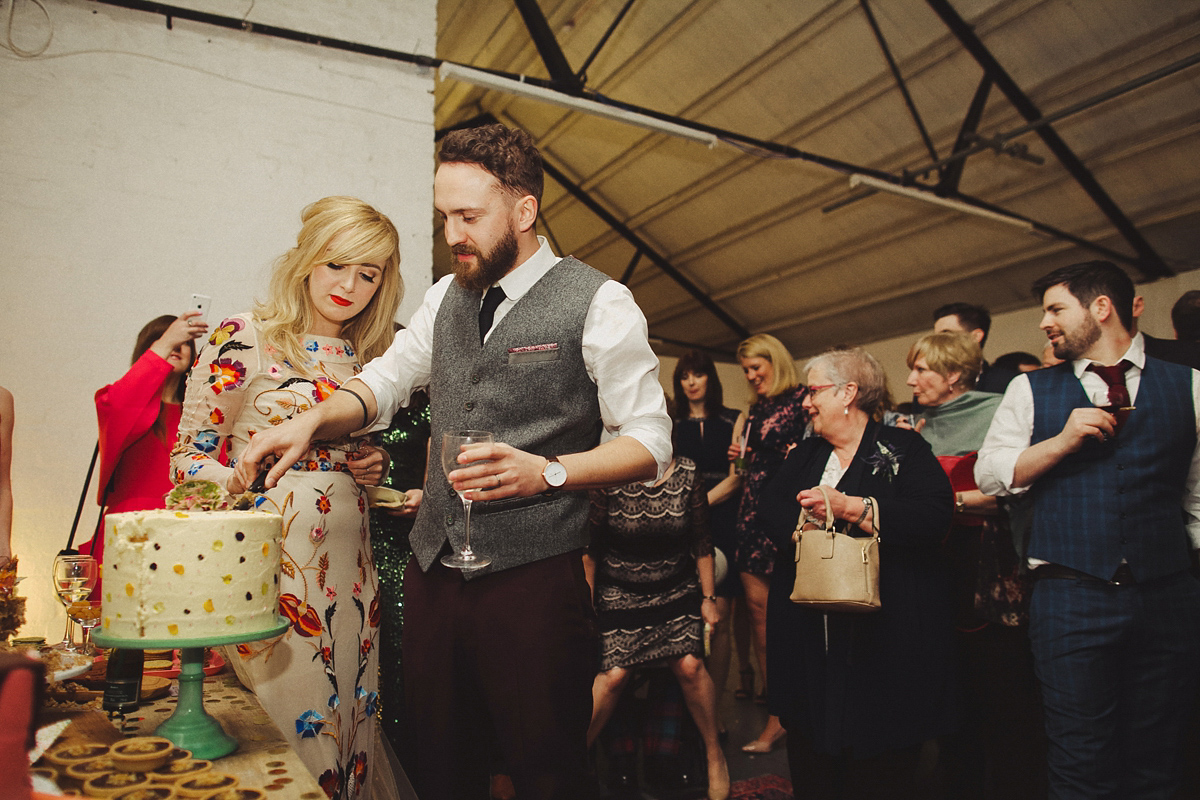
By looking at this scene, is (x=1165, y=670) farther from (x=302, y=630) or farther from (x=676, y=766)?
(x=302, y=630)

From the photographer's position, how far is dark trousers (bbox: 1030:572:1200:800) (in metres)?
2.19

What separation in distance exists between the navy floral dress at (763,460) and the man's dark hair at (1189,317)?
1.57 meters

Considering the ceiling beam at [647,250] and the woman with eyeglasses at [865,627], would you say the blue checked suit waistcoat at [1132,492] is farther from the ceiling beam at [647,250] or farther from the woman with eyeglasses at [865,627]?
the ceiling beam at [647,250]

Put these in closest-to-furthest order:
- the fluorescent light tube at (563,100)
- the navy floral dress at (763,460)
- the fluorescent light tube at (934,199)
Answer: the fluorescent light tube at (563,100), the navy floral dress at (763,460), the fluorescent light tube at (934,199)

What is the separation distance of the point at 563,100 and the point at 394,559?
2.92 meters

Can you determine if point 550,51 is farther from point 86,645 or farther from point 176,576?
point 176,576

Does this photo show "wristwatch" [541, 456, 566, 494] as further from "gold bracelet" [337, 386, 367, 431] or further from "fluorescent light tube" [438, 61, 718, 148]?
"fluorescent light tube" [438, 61, 718, 148]

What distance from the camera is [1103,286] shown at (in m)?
2.39

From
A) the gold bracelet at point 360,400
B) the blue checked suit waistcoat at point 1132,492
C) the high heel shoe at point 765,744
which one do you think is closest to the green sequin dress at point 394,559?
the gold bracelet at point 360,400

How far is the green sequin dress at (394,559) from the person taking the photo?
2762 millimetres

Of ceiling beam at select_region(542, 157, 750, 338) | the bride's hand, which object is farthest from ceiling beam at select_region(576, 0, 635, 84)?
ceiling beam at select_region(542, 157, 750, 338)

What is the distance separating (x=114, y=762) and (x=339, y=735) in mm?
708

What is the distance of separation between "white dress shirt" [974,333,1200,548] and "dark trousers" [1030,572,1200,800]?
31cm

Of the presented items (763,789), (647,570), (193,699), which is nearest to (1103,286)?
(647,570)
